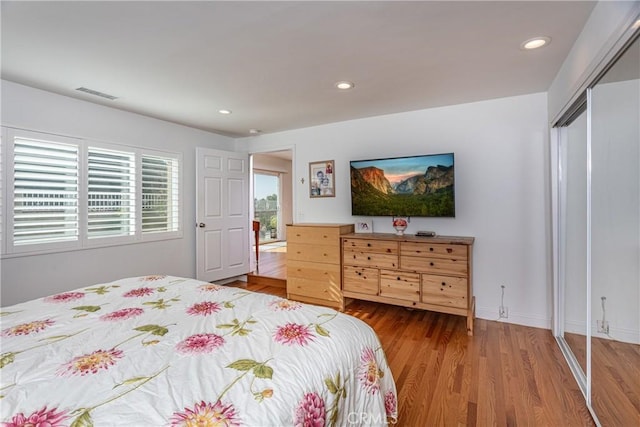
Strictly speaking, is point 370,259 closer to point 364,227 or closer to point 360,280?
point 360,280

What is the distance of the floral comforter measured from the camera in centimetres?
84

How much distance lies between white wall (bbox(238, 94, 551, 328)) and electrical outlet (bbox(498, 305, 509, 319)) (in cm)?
3

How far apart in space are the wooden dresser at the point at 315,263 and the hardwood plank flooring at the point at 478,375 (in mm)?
667

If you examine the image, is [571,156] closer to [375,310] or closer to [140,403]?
[375,310]

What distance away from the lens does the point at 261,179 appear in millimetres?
8008

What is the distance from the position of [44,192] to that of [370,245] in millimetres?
3225

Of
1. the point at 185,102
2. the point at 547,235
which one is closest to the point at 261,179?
the point at 185,102

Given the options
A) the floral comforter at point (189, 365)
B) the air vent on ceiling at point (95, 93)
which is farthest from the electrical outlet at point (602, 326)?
the air vent on ceiling at point (95, 93)

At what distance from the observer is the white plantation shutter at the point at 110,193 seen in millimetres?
3238

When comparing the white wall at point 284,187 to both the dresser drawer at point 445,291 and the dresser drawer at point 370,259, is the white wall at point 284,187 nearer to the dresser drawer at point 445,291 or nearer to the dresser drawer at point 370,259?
the dresser drawer at point 370,259

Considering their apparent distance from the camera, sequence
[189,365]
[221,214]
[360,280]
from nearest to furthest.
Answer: [189,365], [360,280], [221,214]

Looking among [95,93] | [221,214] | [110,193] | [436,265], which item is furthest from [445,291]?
[95,93]

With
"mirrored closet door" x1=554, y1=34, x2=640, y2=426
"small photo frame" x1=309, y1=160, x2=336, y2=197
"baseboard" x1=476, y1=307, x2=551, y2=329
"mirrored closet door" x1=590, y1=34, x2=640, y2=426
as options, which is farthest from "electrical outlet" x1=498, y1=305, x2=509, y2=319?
"small photo frame" x1=309, y1=160, x2=336, y2=197

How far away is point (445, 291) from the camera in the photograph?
9.63 feet
